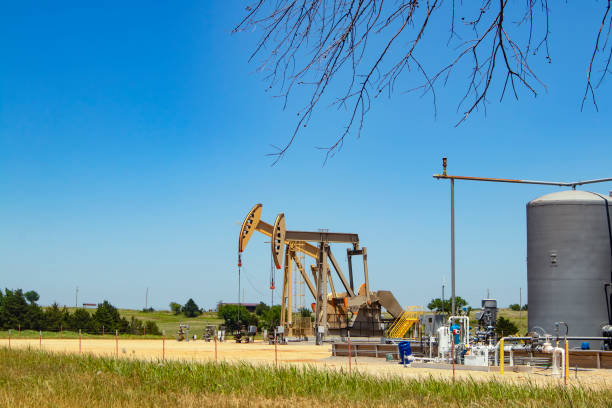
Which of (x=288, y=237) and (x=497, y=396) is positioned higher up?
(x=288, y=237)

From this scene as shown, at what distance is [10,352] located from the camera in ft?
73.5

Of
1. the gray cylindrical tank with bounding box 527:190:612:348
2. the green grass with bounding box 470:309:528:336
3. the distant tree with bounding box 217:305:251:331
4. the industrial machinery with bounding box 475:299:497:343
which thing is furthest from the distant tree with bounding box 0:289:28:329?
the gray cylindrical tank with bounding box 527:190:612:348

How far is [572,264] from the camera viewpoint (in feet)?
93.7

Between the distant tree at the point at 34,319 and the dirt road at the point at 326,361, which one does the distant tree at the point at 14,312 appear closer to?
the distant tree at the point at 34,319

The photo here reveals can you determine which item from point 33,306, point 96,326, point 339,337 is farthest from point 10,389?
point 33,306

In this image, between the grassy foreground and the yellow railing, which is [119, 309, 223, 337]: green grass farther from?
the grassy foreground

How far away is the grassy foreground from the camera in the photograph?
10828 mm

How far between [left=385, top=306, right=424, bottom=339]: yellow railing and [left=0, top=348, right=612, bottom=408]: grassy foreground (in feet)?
107

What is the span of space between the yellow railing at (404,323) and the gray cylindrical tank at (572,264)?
18.8 m

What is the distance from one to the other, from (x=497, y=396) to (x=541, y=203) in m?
19.4

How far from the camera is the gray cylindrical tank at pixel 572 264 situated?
2841cm

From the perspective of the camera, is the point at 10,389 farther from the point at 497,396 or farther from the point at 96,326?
the point at 96,326

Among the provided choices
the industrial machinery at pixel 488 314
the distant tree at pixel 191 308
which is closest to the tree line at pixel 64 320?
the industrial machinery at pixel 488 314

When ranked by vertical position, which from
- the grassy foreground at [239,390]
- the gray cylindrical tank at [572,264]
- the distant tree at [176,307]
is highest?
the gray cylindrical tank at [572,264]
